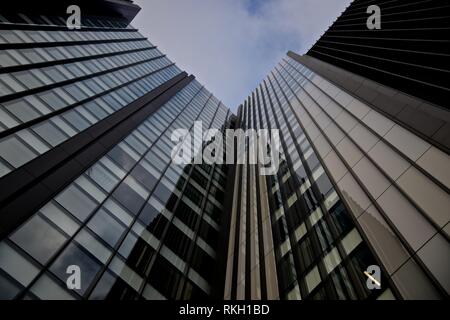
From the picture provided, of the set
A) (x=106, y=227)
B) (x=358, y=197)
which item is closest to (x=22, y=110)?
(x=106, y=227)

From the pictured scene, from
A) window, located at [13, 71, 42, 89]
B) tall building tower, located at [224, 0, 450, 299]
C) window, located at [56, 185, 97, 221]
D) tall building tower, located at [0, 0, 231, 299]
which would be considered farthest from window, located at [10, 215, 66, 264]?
window, located at [13, 71, 42, 89]

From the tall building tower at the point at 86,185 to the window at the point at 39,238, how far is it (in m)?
0.05

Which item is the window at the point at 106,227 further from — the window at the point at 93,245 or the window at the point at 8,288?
the window at the point at 8,288

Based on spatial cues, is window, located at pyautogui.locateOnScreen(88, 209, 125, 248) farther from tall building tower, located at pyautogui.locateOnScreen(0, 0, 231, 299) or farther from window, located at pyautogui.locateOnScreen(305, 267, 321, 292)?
window, located at pyautogui.locateOnScreen(305, 267, 321, 292)

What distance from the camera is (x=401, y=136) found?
14.1 meters

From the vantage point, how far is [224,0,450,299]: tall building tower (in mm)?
10148

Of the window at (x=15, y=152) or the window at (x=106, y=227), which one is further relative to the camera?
the window at (x=106, y=227)

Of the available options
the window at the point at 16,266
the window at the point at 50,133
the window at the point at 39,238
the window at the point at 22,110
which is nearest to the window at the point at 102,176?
the window at the point at 50,133

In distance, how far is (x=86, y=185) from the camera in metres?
18.1

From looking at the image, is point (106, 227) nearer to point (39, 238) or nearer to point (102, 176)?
point (39, 238)

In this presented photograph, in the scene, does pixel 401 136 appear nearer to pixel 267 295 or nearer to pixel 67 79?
pixel 267 295

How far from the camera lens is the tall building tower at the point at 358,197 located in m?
10.1

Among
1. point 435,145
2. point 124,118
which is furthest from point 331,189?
point 124,118

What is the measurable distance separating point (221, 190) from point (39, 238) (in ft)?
67.6
